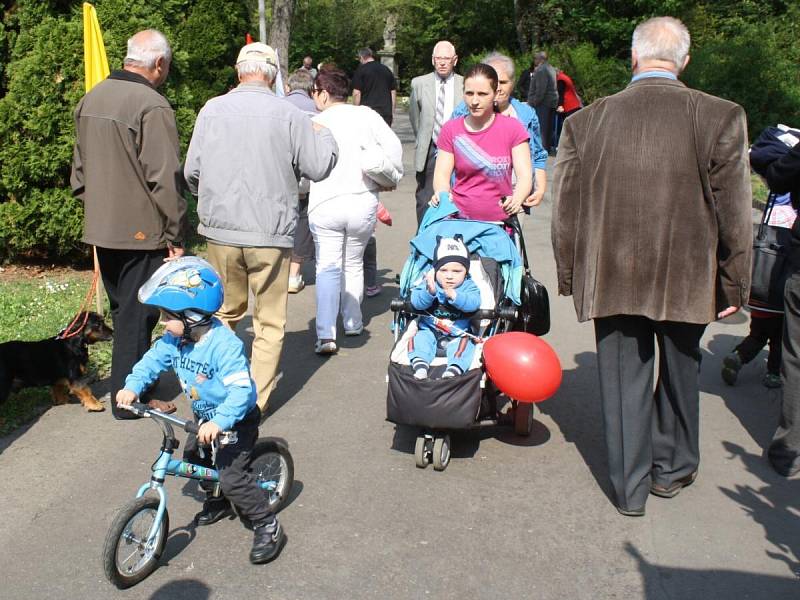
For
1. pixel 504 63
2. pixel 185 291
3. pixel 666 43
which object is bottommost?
pixel 185 291

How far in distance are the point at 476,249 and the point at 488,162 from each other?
0.77 meters

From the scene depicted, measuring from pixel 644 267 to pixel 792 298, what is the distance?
121cm

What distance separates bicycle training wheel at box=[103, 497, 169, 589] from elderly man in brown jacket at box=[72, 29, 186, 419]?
2.05 metres

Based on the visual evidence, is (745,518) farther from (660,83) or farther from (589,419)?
(660,83)

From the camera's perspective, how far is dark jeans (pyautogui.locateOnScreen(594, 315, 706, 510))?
4949mm

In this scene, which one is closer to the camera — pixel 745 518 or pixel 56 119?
pixel 745 518

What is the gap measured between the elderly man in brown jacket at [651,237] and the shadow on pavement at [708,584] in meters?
0.59

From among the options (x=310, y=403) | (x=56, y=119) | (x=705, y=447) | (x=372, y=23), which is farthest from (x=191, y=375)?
(x=372, y=23)

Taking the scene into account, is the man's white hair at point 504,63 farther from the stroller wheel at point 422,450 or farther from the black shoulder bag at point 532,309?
the stroller wheel at point 422,450

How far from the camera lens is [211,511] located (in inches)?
189

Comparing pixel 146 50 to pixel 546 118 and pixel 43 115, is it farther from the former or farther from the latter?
pixel 546 118

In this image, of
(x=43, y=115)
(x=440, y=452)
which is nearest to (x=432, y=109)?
(x=43, y=115)

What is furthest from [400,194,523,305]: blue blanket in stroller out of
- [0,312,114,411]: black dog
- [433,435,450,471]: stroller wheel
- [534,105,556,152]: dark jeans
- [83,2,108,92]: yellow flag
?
[534,105,556,152]: dark jeans

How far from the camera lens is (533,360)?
17.2ft
